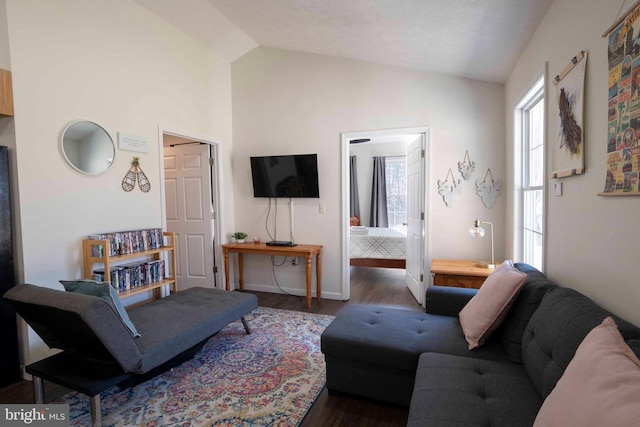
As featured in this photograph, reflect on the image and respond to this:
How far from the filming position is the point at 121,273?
8.87 feet

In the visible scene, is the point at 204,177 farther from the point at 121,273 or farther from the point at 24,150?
the point at 24,150

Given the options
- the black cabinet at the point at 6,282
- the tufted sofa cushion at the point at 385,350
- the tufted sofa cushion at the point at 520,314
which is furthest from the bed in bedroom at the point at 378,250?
the black cabinet at the point at 6,282

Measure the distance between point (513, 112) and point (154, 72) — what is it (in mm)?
3584

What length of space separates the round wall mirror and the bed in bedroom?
11.2 ft

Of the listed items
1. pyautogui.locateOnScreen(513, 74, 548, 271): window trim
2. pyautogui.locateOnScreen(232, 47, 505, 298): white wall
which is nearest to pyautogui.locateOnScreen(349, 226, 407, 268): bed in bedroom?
pyautogui.locateOnScreen(232, 47, 505, 298): white wall

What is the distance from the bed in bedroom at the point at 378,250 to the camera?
488cm

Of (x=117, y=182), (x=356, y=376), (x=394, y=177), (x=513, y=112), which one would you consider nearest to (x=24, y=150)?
(x=117, y=182)

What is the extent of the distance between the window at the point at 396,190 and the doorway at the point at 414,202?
2.97 meters

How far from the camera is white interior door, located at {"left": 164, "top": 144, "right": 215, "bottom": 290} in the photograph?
4141 mm

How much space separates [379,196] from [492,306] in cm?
553

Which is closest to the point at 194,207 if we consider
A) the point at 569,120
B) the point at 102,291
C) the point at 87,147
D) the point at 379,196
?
the point at 87,147

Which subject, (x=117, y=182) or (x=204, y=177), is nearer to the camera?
(x=117, y=182)

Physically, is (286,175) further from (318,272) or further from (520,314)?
(520,314)

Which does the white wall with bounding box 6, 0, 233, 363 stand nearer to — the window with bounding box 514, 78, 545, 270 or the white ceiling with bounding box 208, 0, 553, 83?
the white ceiling with bounding box 208, 0, 553, 83
